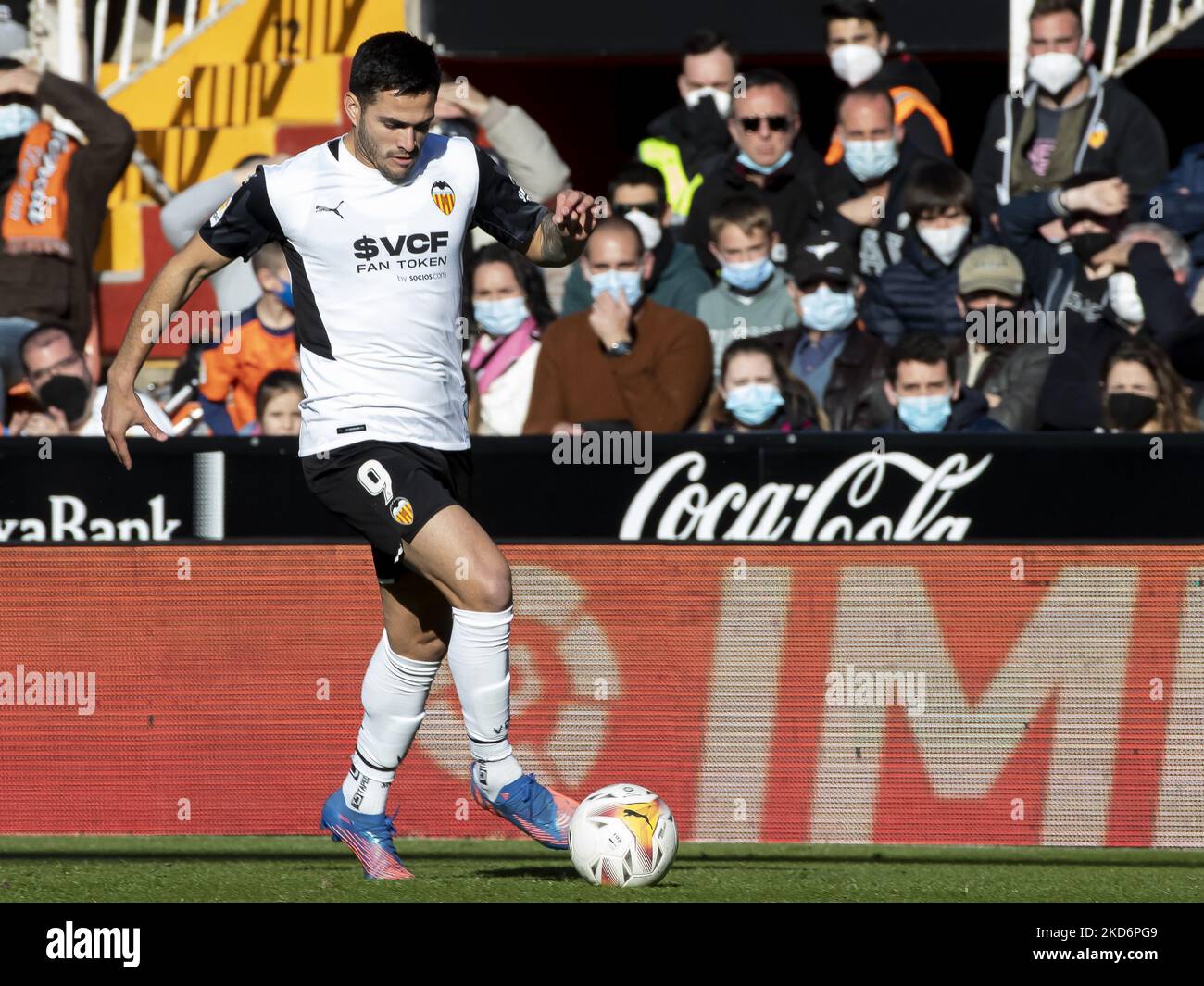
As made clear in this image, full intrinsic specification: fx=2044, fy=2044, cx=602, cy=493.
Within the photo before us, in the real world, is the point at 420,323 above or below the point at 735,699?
above

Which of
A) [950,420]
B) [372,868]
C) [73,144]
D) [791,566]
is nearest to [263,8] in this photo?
[73,144]

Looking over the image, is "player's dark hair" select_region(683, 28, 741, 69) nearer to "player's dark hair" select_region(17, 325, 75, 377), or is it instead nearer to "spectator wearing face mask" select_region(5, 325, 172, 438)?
"spectator wearing face mask" select_region(5, 325, 172, 438)

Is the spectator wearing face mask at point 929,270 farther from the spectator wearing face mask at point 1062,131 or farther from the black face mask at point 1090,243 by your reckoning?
the spectator wearing face mask at point 1062,131

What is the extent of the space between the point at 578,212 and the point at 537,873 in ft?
6.55

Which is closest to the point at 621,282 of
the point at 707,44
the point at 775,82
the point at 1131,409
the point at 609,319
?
the point at 609,319

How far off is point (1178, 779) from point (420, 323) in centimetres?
315

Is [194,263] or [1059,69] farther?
[1059,69]

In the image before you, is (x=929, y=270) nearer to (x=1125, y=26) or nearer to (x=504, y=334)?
(x=504, y=334)

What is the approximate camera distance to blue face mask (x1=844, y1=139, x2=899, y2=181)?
32.4 ft

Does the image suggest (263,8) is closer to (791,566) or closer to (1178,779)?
(791,566)

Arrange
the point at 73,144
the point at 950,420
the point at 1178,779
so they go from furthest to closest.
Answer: the point at 73,144 < the point at 950,420 < the point at 1178,779

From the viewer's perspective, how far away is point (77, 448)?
23.9 feet

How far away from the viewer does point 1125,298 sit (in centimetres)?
917

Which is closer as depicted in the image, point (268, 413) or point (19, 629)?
point (19, 629)
